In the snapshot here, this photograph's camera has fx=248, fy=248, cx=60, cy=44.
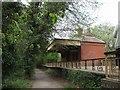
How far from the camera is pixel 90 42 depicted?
3494mm

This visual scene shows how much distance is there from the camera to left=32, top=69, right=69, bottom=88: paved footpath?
10.9 ft

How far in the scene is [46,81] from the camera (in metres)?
3.39

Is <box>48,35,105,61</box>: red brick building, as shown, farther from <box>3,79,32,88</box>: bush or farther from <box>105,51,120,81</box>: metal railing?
<box>3,79,32,88</box>: bush

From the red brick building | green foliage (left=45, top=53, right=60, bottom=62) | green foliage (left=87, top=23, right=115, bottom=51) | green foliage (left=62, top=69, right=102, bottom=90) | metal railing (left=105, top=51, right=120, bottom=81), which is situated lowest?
green foliage (left=62, top=69, right=102, bottom=90)

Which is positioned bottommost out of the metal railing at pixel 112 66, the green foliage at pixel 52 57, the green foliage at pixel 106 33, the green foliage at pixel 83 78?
the green foliage at pixel 83 78

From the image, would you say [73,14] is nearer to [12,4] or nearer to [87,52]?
[87,52]

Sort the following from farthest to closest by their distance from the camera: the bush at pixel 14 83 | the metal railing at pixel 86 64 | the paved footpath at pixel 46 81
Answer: the metal railing at pixel 86 64 → the paved footpath at pixel 46 81 → the bush at pixel 14 83

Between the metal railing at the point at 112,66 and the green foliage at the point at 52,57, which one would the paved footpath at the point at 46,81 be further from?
the metal railing at the point at 112,66

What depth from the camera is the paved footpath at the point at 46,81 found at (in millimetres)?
3322

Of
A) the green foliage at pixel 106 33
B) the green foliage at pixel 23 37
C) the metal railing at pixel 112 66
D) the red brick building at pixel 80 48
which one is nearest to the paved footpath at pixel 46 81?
the green foliage at pixel 23 37

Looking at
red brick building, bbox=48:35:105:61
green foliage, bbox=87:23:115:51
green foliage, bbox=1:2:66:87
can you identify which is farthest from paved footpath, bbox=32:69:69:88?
green foliage, bbox=87:23:115:51

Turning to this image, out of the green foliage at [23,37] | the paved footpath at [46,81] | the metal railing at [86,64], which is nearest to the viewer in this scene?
the green foliage at [23,37]

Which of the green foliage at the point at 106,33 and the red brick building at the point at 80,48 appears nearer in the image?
the green foliage at the point at 106,33

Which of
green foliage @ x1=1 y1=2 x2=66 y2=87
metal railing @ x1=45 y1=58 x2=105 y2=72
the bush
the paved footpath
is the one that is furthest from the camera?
metal railing @ x1=45 y1=58 x2=105 y2=72
